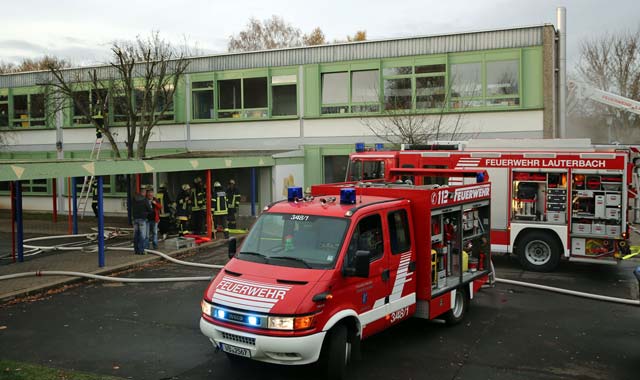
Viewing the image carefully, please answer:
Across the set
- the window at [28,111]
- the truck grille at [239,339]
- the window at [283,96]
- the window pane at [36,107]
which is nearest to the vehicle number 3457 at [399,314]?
the truck grille at [239,339]

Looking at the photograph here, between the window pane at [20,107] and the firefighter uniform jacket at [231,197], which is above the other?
the window pane at [20,107]

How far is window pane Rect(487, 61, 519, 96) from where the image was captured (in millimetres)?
22250

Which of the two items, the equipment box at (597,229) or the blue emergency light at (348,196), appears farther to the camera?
the equipment box at (597,229)

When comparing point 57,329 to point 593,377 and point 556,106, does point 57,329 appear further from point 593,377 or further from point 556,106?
point 556,106

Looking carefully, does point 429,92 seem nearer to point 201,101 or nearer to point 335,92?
point 335,92

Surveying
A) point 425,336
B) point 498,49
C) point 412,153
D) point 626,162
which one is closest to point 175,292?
point 425,336

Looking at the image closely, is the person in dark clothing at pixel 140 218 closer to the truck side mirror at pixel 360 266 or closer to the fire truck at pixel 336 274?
the fire truck at pixel 336 274

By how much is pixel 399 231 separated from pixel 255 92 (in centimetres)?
1984

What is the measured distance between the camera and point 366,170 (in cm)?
1683

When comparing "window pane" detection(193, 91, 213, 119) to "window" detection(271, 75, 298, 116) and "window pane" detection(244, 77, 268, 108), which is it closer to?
"window pane" detection(244, 77, 268, 108)

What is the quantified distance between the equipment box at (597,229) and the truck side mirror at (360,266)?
840 cm

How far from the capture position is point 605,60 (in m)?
42.1

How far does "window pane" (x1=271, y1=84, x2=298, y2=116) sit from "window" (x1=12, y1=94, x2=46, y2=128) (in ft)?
41.8

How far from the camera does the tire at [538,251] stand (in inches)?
539
